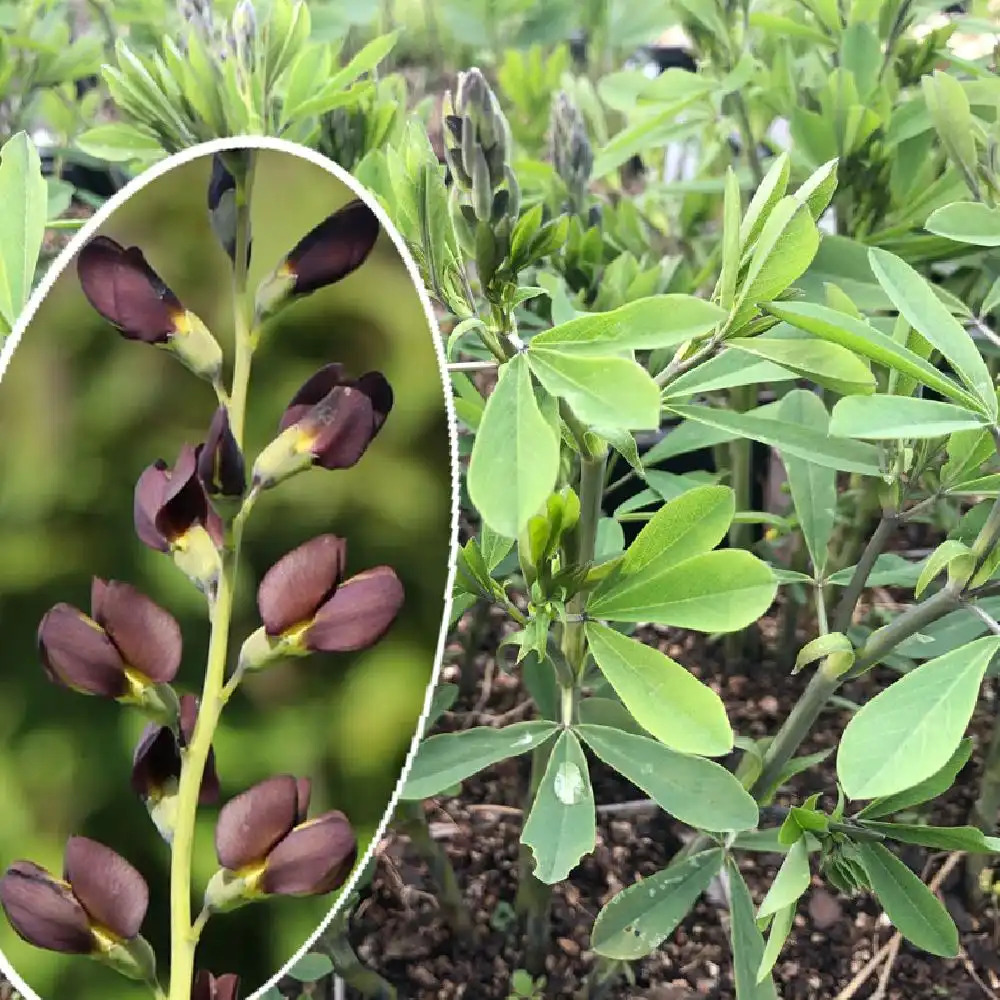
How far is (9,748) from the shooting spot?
47 centimetres

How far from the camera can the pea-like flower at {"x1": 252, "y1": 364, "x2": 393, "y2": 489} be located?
19.3 inches

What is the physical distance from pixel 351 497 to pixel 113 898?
0.23 meters

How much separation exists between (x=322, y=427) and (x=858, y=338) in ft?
0.89

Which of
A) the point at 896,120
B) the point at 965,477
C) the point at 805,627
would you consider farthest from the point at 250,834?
the point at 805,627

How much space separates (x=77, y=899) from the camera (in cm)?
48

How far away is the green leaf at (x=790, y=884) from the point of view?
1.72ft

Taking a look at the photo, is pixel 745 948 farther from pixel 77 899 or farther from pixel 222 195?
pixel 222 195

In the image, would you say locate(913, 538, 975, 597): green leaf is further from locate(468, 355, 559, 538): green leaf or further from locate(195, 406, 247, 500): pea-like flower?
locate(195, 406, 247, 500): pea-like flower

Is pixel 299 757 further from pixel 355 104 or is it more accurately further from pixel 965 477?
pixel 355 104

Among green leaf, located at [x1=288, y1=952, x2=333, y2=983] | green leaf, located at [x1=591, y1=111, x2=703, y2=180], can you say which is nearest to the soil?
green leaf, located at [x1=288, y1=952, x2=333, y2=983]

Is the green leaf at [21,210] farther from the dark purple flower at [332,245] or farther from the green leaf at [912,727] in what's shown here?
the green leaf at [912,727]

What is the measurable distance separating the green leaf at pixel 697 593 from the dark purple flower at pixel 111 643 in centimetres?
23

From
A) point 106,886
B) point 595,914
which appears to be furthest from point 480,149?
point 595,914

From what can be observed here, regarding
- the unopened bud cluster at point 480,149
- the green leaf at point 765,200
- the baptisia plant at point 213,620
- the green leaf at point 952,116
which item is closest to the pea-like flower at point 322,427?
the baptisia plant at point 213,620
